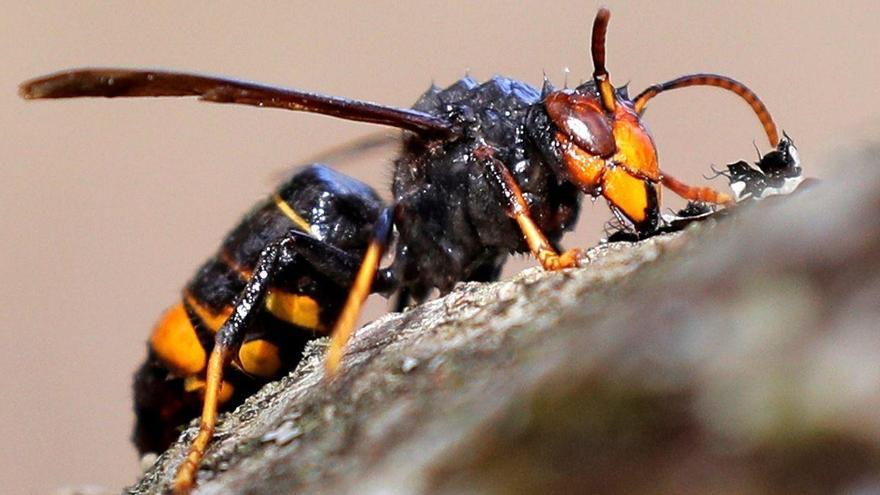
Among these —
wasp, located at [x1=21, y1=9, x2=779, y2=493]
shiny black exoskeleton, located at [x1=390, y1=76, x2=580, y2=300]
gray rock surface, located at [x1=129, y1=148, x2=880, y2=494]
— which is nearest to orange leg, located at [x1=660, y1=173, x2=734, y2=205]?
wasp, located at [x1=21, y1=9, x2=779, y2=493]

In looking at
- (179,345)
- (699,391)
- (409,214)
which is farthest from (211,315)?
(699,391)

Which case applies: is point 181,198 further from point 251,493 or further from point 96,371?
point 251,493

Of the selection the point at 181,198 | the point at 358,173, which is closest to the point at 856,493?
the point at 358,173

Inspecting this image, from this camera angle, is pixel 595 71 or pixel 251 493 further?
pixel 595 71

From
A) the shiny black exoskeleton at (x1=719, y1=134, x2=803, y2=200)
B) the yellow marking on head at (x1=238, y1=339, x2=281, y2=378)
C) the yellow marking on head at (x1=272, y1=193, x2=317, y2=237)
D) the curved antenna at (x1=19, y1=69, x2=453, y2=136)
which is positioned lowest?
the yellow marking on head at (x1=238, y1=339, x2=281, y2=378)

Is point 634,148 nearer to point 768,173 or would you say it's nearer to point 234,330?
point 768,173

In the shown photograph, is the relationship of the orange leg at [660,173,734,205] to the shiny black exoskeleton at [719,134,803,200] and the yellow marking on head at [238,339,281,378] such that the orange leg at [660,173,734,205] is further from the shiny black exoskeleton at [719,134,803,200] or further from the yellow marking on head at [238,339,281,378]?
the yellow marking on head at [238,339,281,378]

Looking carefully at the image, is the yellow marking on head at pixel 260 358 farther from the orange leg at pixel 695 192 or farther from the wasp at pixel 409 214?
the orange leg at pixel 695 192
